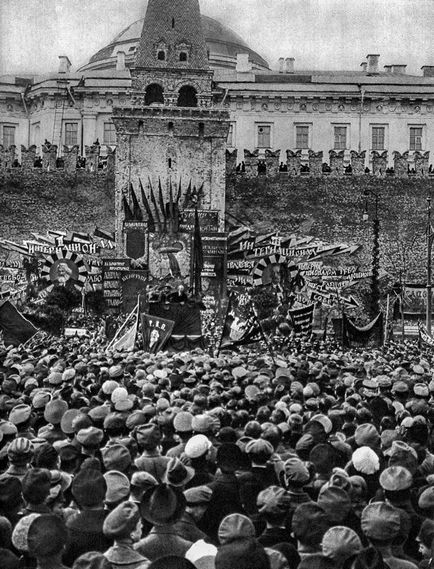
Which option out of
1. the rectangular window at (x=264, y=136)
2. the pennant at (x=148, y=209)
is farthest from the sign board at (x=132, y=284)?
the rectangular window at (x=264, y=136)

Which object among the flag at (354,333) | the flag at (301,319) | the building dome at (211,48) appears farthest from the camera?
the building dome at (211,48)

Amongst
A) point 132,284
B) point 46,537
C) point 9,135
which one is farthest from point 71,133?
point 46,537

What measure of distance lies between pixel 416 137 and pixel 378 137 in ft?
7.20

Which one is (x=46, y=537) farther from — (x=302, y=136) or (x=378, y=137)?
(x=378, y=137)

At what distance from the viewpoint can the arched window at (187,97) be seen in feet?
173

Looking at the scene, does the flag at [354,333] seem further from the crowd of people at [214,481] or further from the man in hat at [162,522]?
the man in hat at [162,522]

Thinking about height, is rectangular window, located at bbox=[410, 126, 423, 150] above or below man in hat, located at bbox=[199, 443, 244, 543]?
above

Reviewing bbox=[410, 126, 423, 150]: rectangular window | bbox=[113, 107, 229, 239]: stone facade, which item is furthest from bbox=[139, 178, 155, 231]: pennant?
bbox=[410, 126, 423, 150]: rectangular window

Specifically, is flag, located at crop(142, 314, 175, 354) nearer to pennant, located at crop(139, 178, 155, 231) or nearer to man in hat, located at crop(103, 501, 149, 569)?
man in hat, located at crop(103, 501, 149, 569)

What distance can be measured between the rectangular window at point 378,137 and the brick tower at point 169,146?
12.6 m

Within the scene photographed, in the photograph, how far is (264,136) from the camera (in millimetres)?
60562

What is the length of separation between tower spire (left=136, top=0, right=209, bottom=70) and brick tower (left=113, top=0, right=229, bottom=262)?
0.40 meters

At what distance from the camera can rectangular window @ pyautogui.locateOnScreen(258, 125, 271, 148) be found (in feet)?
199

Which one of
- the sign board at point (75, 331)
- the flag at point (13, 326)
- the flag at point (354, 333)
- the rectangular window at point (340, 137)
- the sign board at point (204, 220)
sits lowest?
the sign board at point (75, 331)
